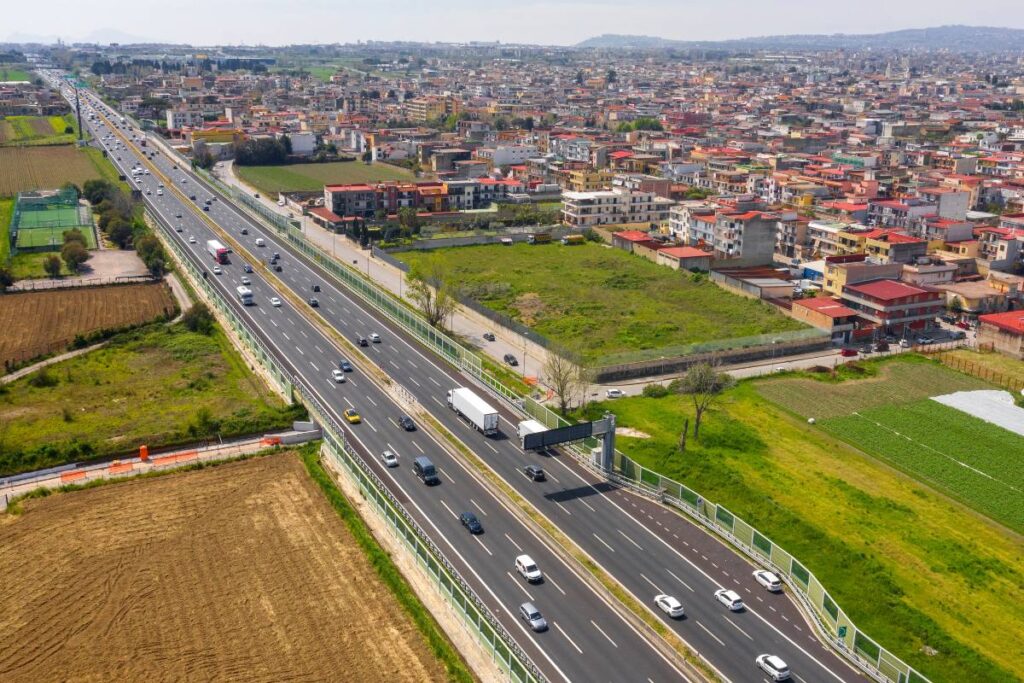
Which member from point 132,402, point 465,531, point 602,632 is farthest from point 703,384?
point 132,402

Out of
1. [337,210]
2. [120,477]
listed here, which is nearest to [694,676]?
[120,477]

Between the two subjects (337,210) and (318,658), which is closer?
(318,658)

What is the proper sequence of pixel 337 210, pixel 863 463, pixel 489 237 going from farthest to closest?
pixel 337 210 → pixel 489 237 → pixel 863 463

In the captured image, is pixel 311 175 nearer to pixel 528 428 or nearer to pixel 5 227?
pixel 5 227

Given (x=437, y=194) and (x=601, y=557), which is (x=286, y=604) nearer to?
(x=601, y=557)

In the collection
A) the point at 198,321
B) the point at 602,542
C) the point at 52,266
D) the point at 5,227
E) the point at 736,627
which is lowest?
the point at 736,627

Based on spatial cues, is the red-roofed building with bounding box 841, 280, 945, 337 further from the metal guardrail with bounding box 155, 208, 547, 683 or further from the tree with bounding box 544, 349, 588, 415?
the metal guardrail with bounding box 155, 208, 547, 683
